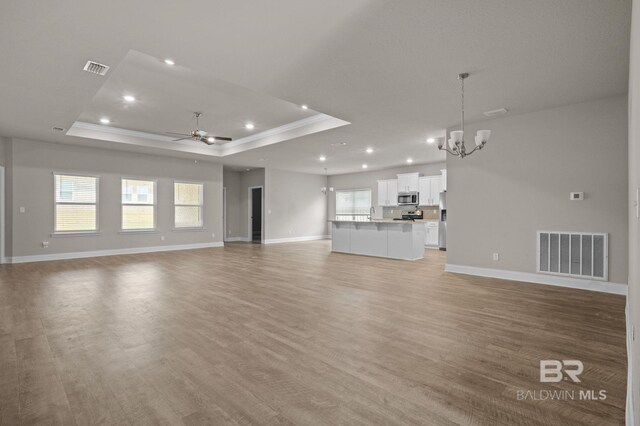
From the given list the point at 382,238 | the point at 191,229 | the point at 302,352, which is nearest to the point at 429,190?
the point at 382,238

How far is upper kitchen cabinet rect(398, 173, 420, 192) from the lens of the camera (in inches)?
425

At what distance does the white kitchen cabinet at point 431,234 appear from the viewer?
1036 centimetres

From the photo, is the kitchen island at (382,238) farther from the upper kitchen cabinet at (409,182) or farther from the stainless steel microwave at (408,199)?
the upper kitchen cabinet at (409,182)

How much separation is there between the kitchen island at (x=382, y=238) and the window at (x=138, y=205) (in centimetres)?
524

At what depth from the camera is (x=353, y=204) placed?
13250 mm

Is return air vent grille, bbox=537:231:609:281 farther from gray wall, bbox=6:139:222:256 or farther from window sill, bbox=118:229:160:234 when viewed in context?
window sill, bbox=118:229:160:234

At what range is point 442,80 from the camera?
399 centimetres

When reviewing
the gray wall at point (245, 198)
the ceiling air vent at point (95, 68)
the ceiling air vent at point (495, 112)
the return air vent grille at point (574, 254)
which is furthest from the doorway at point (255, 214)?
the return air vent grille at point (574, 254)

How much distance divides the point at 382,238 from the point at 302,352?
19.2 ft

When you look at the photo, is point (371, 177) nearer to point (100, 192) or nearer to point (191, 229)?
point (191, 229)

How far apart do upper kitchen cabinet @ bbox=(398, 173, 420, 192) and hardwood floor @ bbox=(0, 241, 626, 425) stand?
6235mm

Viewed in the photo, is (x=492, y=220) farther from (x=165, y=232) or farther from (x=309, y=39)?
(x=165, y=232)

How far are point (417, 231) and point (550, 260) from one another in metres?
3.15

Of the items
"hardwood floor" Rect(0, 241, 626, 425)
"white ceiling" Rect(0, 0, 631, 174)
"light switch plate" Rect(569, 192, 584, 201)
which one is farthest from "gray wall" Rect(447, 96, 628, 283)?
"hardwood floor" Rect(0, 241, 626, 425)
